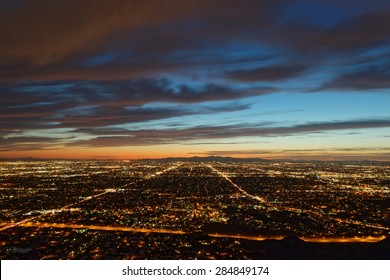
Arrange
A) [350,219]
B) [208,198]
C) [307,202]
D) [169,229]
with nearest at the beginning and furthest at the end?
[169,229] → [350,219] → [307,202] → [208,198]

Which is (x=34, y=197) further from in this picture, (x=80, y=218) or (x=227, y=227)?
(x=227, y=227)

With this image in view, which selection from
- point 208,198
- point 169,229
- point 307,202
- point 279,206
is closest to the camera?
point 169,229

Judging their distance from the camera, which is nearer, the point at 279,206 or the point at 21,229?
the point at 21,229

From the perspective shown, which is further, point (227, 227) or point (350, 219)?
point (350, 219)

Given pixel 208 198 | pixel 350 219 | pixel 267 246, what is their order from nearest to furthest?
pixel 267 246, pixel 350 219, pixel 208 198

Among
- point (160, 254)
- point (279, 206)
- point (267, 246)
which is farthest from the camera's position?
point (279, 206)

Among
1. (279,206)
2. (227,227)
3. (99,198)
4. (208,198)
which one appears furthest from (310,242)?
(99,198)

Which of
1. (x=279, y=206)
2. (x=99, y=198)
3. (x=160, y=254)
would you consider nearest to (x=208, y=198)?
(x=279, y=206)

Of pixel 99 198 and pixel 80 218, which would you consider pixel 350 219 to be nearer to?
pixel 80 218

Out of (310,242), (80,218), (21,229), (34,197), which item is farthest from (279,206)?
(34,197)
